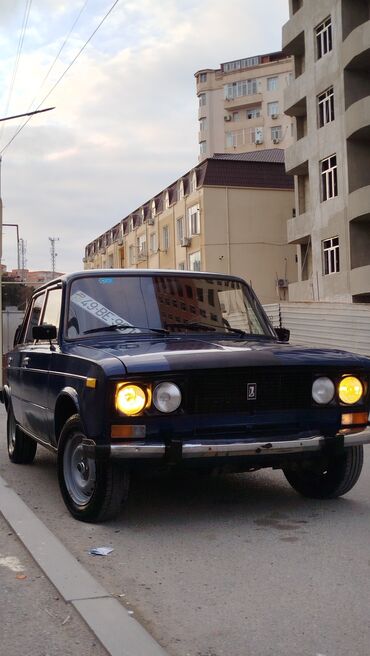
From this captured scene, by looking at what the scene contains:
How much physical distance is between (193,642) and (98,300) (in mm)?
3503

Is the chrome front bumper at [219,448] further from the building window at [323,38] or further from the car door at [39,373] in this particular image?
the building window at [323,38]

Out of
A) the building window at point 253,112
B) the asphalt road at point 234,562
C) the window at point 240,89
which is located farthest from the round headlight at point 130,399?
the window at point 240,89

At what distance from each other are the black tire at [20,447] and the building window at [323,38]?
91.4 feet

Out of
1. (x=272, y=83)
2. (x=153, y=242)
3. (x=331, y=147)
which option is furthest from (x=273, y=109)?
(x=331, y=147)

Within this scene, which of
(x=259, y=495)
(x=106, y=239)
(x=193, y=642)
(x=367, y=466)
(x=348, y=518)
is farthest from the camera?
(x=106, y=239)

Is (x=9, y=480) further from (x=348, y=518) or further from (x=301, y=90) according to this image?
(x=301, y=90)

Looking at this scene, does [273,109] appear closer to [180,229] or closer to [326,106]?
[180,229]

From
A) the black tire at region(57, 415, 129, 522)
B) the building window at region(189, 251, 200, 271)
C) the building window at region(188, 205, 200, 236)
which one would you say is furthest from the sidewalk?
the building window at region(188, 205, 200, 236)

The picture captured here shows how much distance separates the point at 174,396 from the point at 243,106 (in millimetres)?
76400

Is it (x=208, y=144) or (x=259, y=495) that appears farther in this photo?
(x=208, y=144)

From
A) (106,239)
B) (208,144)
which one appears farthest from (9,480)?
(208,144)

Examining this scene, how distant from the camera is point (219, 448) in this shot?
493 centimetres

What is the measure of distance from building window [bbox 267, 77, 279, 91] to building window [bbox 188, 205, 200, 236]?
3603cm

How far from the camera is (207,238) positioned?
42.5 metres
